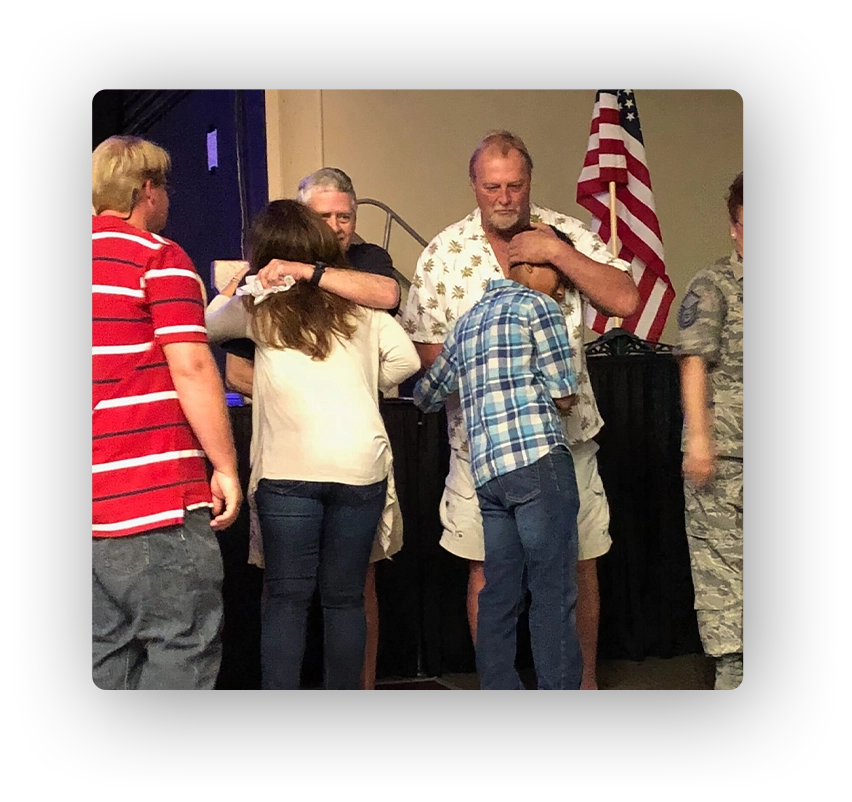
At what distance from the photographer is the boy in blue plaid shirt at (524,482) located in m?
2.46

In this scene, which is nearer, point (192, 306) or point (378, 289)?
point (192, 306)

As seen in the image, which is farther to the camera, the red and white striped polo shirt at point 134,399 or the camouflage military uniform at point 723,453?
the camouflage military uniform at point 723,453

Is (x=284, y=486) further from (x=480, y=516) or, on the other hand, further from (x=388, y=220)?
(x=388, y=220)

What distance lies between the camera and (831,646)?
239cm

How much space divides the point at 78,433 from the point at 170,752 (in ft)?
2.25

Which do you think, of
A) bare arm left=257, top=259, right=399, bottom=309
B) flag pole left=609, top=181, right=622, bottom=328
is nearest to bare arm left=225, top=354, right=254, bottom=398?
bare arm left=257, top=259, right=399, bottom=309

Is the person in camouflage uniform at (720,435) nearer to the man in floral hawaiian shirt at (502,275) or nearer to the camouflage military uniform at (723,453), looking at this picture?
the camouflage military uniform at (723,453)

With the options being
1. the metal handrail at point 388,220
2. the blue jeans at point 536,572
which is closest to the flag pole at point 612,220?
the metal handrail at point 388,220

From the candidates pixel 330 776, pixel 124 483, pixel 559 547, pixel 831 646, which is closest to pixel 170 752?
pixel 330 776

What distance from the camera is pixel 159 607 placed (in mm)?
2242

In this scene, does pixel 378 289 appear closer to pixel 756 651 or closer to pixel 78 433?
pixel 78 433

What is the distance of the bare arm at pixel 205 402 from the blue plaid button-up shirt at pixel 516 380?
570 mm

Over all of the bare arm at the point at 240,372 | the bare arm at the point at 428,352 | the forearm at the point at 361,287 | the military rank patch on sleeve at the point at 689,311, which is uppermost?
the forearm at the point at 361,287

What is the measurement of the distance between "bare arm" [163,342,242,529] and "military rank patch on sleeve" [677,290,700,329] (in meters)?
1.04
